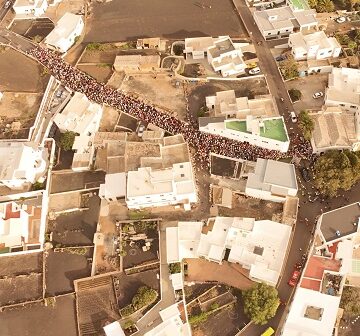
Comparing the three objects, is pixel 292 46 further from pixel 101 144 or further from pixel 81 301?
pixel 81 301

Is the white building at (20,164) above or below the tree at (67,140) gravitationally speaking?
below

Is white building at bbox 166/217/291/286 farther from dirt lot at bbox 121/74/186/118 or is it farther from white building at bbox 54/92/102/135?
white building at bbox 54/92/102/135

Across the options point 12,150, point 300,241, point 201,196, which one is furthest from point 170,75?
point 300,241

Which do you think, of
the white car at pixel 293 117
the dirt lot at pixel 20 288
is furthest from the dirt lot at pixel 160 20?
the dirt lot at pixel 20 288

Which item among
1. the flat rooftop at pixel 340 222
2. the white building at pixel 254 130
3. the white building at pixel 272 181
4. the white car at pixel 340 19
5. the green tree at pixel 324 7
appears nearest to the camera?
the flat rooftop at pixel 340 222

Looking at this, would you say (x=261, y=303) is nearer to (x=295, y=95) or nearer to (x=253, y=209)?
(x=253, y=209)

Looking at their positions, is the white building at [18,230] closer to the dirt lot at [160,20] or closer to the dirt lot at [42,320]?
the dirt lot at [42,320]
